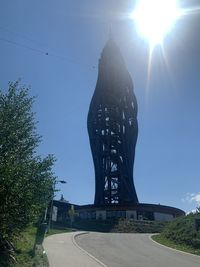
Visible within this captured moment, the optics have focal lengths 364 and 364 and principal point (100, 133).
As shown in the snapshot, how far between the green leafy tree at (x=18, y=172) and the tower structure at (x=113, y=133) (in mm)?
79235

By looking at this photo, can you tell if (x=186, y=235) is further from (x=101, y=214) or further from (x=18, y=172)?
(x=101, y=214)

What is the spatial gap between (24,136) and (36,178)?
7.56 feet

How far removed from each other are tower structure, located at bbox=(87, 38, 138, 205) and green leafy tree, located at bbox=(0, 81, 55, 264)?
79235 mm

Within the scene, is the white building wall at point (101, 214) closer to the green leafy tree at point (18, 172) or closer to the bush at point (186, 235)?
the bush at point (186, 235)

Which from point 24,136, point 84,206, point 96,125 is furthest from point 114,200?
point 24,136

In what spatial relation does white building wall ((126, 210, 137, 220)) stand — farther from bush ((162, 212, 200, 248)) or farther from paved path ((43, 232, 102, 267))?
paved path ((43, 232, 102, 267))

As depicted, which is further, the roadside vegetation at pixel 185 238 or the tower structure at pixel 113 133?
the tower structure at pixel 113 133

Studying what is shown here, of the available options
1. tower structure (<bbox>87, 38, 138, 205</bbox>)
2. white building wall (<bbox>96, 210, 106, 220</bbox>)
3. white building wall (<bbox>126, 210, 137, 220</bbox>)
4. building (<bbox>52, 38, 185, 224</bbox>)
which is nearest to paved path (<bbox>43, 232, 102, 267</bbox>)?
white building wall (<bbox>126, 210, 137, 220</bbox>)

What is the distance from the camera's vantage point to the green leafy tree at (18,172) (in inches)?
548

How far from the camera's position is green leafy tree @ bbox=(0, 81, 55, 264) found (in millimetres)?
13914

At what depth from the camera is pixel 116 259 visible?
22141 mm

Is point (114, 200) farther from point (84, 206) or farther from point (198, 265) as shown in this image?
point (198, 265)

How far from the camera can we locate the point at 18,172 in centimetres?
1440

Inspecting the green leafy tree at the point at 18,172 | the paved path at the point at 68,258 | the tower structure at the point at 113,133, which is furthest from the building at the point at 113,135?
the green leafy tree at the point at 18,172
